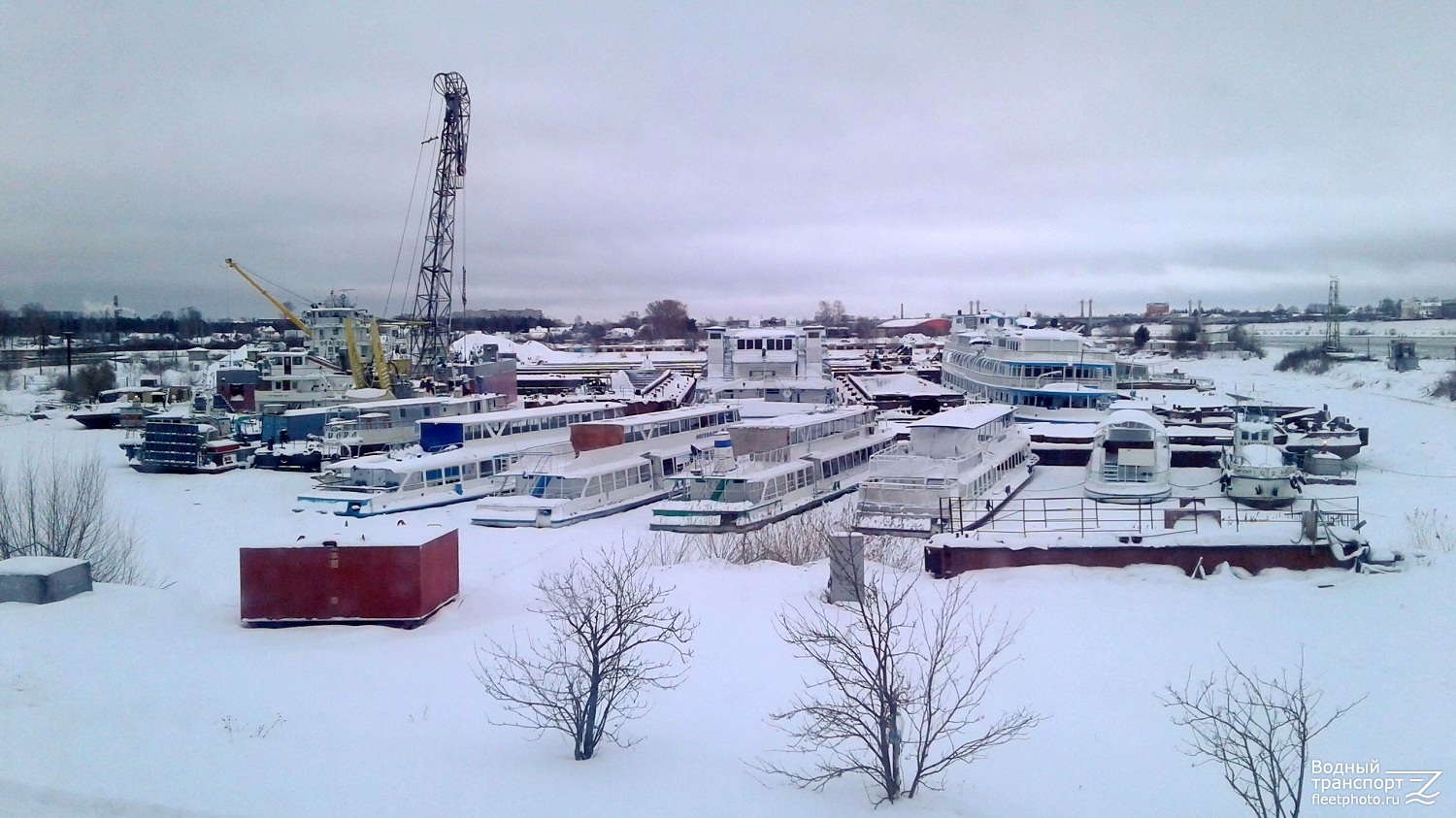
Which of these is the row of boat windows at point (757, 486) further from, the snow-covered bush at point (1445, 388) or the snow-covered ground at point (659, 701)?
the snow-covered bush at point (1445, 388)

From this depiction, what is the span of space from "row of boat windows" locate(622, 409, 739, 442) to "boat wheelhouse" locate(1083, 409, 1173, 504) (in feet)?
37.1

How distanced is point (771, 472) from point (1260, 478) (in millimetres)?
10755

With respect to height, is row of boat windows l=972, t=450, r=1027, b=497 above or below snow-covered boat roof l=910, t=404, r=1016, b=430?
below

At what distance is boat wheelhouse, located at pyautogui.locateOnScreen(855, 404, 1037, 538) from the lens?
17875 mm

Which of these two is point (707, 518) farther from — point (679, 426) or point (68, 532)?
point (68, 532)

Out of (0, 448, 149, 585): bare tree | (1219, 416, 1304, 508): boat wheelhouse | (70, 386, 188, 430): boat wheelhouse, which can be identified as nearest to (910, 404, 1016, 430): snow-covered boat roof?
(1219, 416, 1304, 508): boat wheelhouse

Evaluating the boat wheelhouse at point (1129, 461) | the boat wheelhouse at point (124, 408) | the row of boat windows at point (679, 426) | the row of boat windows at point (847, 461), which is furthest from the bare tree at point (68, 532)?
the boat wheelhouse at point (124, 408)

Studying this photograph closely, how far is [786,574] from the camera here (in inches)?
457

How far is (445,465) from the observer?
22.8 m

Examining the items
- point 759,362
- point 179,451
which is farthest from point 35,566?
point 759,362

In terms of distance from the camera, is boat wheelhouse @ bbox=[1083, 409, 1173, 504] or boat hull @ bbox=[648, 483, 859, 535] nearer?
boat hull @ bbox=[648, 483, 859, 535]

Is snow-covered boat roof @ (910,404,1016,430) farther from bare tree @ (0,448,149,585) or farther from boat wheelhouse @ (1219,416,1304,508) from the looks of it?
bare tree @ (0,448,149,585)

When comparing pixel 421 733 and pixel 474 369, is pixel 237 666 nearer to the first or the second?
pixel 421 733

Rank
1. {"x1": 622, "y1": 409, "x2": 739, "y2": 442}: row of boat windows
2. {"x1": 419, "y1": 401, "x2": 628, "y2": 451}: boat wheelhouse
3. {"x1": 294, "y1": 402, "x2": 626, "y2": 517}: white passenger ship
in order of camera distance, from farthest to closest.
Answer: {"x1": 419, "y1": 401, "x2": 628, "y2": 451}: boat wheelhouse → {"x1": 622, "y1": 409, "x2": 739, "y2": 442}: row of boat windows → {"x1": 294, "y1": 402, "x2": 626, "y2": 517}: white passenger ship
